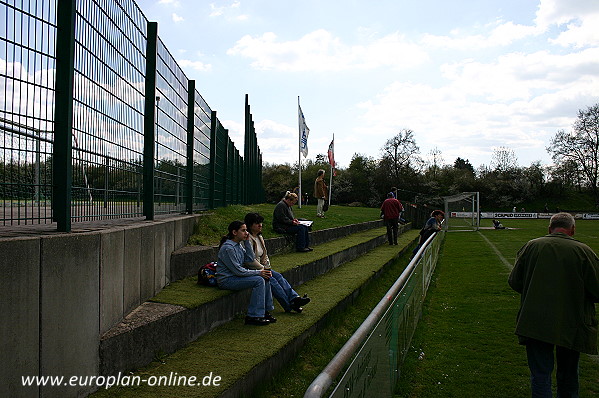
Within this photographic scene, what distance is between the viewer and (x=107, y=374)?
13.8 feet

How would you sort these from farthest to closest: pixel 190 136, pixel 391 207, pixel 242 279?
pixel 391 207 < pixel 190 136 < pixel 242 279

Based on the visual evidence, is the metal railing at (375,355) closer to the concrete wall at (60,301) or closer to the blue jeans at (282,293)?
the blue jeans at (282,293)

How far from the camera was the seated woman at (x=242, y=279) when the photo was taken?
6543 millimetres

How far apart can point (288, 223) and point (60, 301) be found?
816 cm

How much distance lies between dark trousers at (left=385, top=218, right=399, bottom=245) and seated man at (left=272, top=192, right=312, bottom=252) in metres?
6.25

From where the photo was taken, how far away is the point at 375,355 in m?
3.73

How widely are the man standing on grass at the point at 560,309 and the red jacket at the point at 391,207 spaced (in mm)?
12183

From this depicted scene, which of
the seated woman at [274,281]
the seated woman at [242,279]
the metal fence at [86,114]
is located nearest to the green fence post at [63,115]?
the metal fence at [86,114]

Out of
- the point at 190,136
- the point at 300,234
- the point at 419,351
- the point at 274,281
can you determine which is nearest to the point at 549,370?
the point at 419,351

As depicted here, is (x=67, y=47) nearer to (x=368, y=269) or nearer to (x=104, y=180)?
(x=104, y=180)

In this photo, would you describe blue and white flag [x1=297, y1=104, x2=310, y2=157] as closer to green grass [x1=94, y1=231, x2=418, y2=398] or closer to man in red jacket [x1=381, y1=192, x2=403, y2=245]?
man in red jacket [x1=381, y1=192, x2=403, y2=245]

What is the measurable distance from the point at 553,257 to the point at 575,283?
0.26 meters

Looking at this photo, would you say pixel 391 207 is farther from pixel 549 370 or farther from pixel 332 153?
pixel 549 370

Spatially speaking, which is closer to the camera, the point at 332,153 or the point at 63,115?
the point at 63,115
